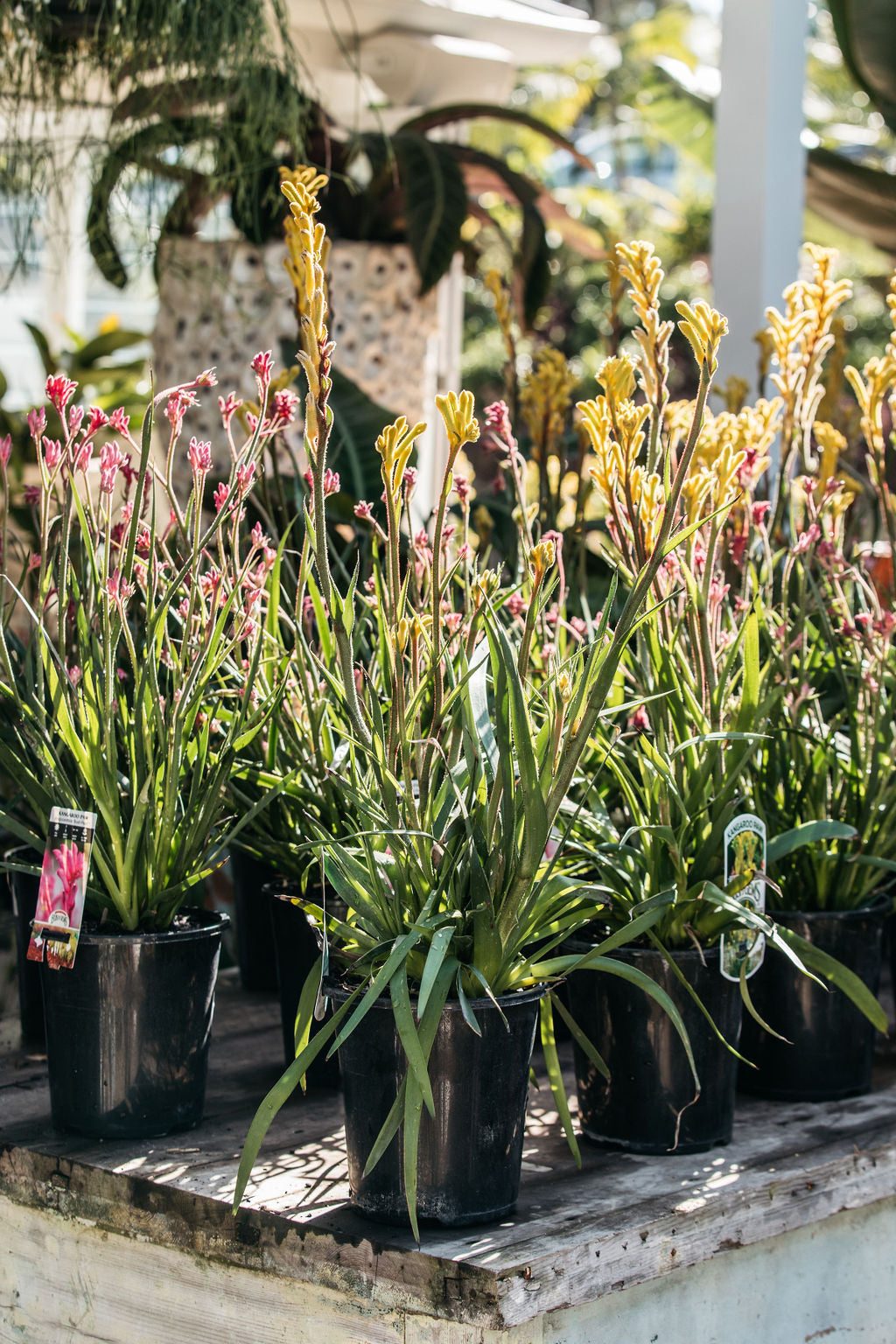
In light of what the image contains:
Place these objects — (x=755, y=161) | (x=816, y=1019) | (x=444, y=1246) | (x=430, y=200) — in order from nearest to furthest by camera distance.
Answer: (x=444, y=1246), (x=816, y=1019), (x=430, y=200), (x=755, y=161)

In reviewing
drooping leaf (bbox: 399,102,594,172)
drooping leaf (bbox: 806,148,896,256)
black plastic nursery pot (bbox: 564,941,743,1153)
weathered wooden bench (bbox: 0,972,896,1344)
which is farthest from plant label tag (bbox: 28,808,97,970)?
drooping leaf (bbox: 806,148,896,256)

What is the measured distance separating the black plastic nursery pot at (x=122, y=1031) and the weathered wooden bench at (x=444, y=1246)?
33 millimetres

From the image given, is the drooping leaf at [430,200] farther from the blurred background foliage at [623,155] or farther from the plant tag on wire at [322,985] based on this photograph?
the blurred background foliage at [623,155]

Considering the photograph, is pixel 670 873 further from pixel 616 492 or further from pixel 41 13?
pixel 41 13

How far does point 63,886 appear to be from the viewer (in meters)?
1.44

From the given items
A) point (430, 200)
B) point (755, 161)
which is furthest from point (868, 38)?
point (430, 200)

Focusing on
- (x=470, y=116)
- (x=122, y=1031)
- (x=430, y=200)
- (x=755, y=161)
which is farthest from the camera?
(x=470, y=116)

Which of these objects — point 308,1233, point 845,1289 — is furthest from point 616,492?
point 845,1289

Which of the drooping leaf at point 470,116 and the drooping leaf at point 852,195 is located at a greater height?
the drooping leaf at point 852,195

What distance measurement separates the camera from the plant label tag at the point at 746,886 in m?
1.49

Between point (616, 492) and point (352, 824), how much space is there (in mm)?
483

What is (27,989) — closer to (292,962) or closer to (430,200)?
(292,962)

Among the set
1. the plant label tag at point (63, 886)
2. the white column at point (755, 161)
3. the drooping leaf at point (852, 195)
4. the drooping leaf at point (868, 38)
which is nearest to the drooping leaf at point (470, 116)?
the white column at point (755, 161)

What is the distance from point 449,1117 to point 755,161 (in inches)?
88.4
